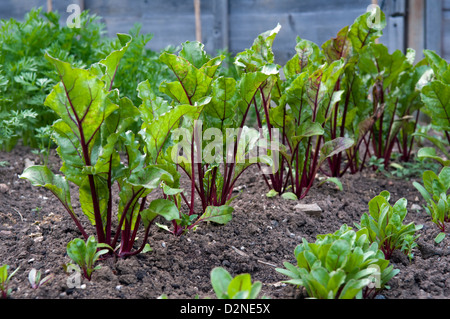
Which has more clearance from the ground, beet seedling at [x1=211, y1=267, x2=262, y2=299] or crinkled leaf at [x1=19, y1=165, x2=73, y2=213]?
crinkled leaf at [x1=19, y1=165, x2=73, y2=213]

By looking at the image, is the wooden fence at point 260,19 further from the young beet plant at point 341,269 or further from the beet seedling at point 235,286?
the beet seedling at point 235,286

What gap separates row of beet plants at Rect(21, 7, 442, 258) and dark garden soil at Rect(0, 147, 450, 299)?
0.10m

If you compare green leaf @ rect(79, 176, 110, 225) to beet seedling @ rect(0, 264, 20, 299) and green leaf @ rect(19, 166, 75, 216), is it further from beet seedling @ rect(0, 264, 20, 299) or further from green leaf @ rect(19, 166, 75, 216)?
beet seedling @ rect(0, 264, 20, 299)

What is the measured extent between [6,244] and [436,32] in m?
4.27

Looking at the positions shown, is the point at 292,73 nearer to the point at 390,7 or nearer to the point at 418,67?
the point at 418,67

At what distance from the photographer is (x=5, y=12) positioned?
5.77 metres

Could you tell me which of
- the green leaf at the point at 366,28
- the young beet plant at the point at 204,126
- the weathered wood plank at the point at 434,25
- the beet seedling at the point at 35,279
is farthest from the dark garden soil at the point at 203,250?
the weathered wood plank at the point at 434,25

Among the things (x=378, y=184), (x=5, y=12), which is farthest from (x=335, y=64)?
(x=5, y=12)

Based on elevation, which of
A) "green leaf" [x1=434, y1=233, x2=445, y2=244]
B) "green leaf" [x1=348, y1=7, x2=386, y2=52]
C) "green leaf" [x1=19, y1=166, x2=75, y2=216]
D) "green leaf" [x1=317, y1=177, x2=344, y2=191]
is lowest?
"green leaf" [x1=434, y1=233, x2=445, y2=244]

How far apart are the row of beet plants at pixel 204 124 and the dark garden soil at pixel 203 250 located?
0.34ft

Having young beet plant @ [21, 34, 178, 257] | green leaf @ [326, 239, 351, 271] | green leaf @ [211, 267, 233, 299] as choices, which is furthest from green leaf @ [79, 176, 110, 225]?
green leaf @ [326, 239, 351, 271]

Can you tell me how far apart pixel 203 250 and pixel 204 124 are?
56cm

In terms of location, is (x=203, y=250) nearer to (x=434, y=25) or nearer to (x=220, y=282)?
(x=220, y=282)

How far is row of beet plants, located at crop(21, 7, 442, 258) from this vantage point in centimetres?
166
